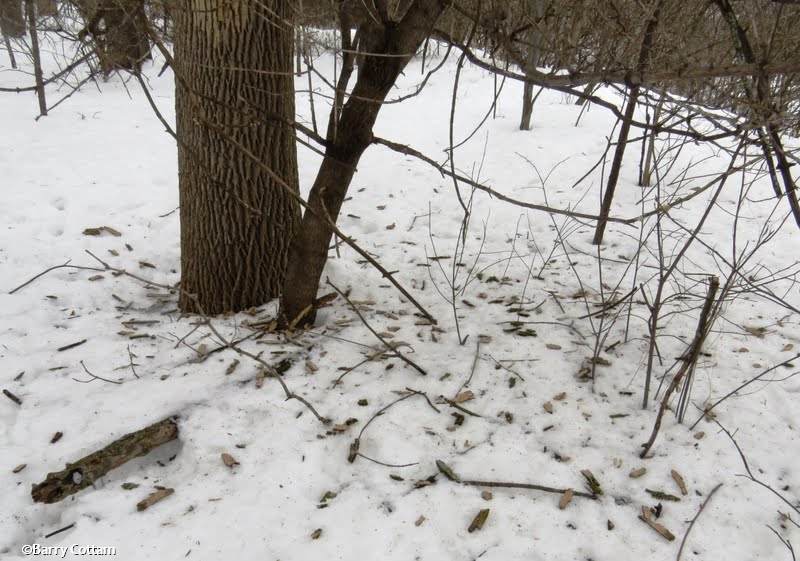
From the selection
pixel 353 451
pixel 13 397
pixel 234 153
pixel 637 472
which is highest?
pixel 234 153

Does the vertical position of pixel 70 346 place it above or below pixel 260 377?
below

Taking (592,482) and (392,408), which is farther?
(392,408)

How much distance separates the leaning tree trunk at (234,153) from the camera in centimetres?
281

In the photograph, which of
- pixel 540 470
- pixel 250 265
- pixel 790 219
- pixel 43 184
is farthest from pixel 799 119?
pixel 43 184

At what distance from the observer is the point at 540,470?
2.09 metres

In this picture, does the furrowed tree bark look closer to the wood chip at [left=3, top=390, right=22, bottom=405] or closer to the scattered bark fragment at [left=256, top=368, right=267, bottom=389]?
the scattered bark fragment at [left=256, top=368, right=267, bottom=389]

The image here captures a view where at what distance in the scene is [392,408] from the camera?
2.39 meters

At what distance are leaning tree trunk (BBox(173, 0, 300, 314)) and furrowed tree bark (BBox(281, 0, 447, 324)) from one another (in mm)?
271

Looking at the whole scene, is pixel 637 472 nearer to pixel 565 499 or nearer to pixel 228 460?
pixel 565 499

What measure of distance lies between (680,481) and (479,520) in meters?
0.78

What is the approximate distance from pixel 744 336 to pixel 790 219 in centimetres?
220

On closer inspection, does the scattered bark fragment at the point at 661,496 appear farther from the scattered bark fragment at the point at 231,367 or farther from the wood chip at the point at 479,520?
the scattered bark fragment at the point at 231,367

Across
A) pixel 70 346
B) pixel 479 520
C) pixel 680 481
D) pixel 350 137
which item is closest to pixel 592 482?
pixel 680 481

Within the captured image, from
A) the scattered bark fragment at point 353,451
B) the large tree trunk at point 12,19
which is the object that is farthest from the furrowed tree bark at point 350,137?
the large tree trunk at point 12,19
